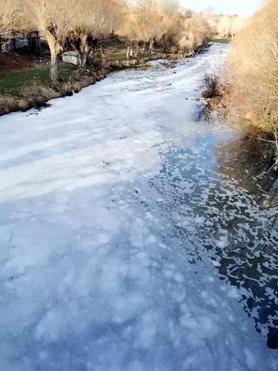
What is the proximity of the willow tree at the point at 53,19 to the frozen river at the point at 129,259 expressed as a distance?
1004 centimetres

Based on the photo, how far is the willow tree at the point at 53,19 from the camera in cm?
2288

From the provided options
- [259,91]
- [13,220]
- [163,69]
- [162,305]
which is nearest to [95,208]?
[13,220]

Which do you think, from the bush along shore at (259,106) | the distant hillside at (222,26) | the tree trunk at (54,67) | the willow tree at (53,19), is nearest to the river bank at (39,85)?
the tree trunk at (54,67)

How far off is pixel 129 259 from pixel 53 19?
774 inches

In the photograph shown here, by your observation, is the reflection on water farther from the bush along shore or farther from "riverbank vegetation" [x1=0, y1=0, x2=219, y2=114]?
"riverbank vegetation" [x1=0, y1=0, x2=219, y2=114]

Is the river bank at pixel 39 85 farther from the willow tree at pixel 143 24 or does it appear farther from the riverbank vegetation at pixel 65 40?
the willow tree at pixel 143 24

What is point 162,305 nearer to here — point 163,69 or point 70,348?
point 70,348

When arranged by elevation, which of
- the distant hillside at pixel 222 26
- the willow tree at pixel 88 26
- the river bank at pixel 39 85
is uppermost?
the willow tree at pixel 88 26

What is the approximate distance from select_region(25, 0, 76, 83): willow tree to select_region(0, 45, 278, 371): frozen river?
10.0 meters

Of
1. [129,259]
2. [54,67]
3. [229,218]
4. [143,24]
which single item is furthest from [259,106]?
[143,24]

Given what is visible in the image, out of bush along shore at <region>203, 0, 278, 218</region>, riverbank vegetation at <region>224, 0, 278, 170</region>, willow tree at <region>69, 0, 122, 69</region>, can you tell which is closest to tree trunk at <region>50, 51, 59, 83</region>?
willow tree at <region>69, 0, 122, 69</region>

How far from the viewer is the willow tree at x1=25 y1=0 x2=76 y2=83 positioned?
2288 cm

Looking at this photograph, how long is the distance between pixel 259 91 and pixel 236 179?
141 inches

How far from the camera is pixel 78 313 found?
6.75 metres
